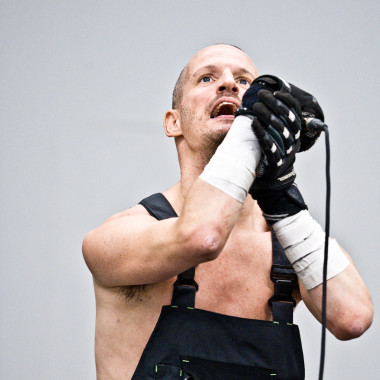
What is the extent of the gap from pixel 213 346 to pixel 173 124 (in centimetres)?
87

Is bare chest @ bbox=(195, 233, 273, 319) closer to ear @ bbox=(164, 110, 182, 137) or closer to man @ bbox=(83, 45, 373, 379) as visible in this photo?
man @ bbox=(83, 45, 373, 379)

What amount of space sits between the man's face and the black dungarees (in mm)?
503

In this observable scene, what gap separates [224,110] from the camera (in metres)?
1.68

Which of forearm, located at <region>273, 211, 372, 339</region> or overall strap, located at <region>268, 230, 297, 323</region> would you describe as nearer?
forearm, located at <region>273, 211, 372, 339</region>

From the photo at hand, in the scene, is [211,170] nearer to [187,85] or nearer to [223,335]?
[223,335]

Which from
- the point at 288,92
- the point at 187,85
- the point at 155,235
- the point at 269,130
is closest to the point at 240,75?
the point at 187,85

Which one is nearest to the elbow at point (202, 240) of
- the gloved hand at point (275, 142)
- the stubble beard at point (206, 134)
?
the gloved hand at point (275, 142)

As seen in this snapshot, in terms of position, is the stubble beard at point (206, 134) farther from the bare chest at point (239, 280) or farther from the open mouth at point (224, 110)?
the bare chest at point (239, 280)

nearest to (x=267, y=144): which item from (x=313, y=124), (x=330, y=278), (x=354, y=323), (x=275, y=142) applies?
(x=275, y=142)

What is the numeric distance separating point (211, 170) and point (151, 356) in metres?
0.62

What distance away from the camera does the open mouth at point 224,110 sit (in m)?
1.65

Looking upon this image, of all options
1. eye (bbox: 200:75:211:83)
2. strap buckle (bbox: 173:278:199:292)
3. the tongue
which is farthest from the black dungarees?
eye (bbox: 200:75:211:83)

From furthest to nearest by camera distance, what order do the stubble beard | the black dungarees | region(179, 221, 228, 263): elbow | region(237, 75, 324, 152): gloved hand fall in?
the stubble beard < the black dungarees < region(237, 75, 324, 152): gloved hand < region(179, 221, 228, 263): elbow

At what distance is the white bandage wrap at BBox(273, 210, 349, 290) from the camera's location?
1.25m
